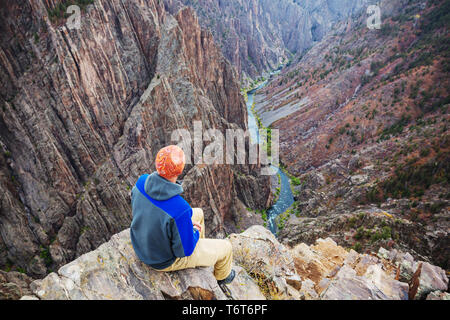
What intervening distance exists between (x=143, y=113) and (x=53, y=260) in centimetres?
1563

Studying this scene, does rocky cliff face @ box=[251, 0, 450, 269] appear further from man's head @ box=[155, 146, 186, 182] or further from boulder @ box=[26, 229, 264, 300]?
Result: man's head @ box=[155, 146, 186, 182]

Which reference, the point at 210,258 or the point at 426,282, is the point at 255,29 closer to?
the point at 426,282

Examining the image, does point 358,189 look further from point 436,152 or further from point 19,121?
point 19,121

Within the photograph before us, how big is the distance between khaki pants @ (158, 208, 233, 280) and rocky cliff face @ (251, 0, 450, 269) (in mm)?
16438

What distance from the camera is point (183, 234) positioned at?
4766mm

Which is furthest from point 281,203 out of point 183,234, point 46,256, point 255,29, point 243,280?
point 255,29

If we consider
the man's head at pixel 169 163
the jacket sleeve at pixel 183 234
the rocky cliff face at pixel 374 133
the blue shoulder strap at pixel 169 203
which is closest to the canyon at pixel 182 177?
the rocky cliff face at pixel 374 133

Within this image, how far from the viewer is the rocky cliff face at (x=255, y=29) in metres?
119

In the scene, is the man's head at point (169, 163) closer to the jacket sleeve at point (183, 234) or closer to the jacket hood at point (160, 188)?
the jacket hood at point (160, 188)

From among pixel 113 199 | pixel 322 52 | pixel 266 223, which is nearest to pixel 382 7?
pixel 322 52

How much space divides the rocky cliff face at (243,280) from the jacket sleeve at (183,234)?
1301 millimetres

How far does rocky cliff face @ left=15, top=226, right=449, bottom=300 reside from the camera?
208 inches

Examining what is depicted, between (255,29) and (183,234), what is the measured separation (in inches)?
6989

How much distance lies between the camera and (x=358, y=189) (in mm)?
35438
